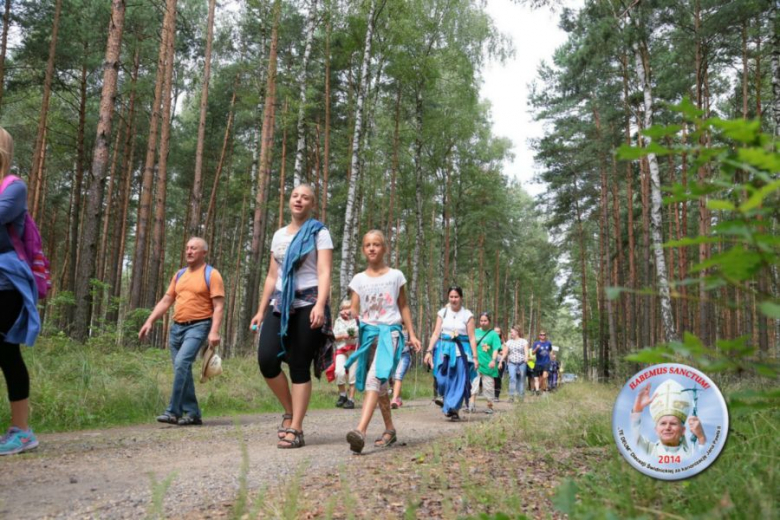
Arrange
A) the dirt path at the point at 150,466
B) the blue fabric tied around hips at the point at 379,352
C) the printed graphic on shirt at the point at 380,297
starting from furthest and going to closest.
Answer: the printed graphic on shirt at the point at 380,297 → the blue fabric tied around hips at the point at 379,352 → the dirt path at the point at 150,466

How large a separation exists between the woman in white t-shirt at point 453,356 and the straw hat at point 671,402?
6.16m

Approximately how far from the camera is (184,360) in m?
6.26

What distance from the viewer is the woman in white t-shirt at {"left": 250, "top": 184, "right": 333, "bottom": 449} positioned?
4.84 meters

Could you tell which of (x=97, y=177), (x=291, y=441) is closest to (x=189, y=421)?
(x=291, y=441)

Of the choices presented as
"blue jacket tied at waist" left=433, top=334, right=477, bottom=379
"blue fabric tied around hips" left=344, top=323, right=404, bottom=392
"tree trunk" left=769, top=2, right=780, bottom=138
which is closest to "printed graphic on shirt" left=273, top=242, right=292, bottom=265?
"blue fabric tied around hips" left=344, top=323, right=404, bottom=392

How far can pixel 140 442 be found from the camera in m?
5.20

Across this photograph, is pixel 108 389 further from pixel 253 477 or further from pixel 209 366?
pixel 253 477

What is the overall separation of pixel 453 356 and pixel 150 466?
5307 millimetres

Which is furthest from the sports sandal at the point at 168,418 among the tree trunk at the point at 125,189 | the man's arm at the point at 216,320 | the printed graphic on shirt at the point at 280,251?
the tree trunk at the point at 125,189

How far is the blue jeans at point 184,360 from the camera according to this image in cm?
628

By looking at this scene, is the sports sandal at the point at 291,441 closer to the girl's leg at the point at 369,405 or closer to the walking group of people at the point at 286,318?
the walking group of people at the point at 286,318

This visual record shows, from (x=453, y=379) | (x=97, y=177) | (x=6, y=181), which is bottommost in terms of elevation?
(x=453, y=379)

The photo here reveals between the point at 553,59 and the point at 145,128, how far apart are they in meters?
19.0

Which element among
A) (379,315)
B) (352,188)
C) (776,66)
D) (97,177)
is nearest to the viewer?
(379,315)
